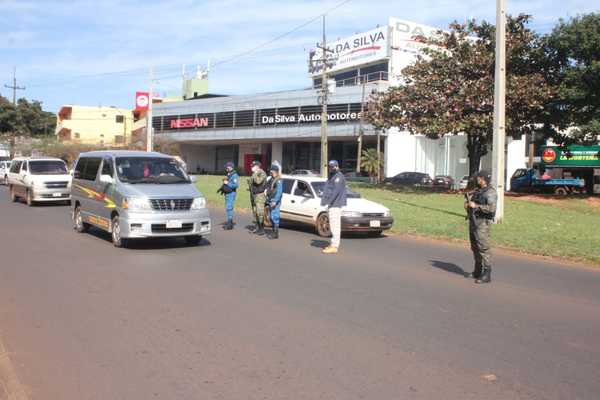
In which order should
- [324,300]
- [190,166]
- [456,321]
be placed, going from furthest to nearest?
[190,166] < [324,300] < [456,321]

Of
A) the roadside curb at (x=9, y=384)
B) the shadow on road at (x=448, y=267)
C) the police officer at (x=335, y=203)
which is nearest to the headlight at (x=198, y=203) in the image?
the police officer at (x=335, y=203)

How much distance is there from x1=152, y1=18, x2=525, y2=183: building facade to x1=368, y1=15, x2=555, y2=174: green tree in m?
16.6

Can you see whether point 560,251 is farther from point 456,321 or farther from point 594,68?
point 594,68

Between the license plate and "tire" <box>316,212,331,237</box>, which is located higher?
the license plate

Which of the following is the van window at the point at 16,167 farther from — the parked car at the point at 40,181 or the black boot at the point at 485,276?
the black boot at the point at 485,276

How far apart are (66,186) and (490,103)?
17499 millimetres

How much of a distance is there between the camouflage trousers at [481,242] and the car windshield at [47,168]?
1832 cm

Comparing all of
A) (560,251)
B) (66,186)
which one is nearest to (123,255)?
(560,251)

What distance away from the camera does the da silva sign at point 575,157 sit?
109 ft

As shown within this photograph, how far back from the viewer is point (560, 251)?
12.0m

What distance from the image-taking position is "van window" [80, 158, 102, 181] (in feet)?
42.3

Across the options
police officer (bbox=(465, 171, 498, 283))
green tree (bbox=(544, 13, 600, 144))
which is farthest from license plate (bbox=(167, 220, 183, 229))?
green tree (bbox=(544, 13, 600, 144))

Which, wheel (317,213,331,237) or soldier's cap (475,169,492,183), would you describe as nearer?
soldier's cap (475,169,492,183)

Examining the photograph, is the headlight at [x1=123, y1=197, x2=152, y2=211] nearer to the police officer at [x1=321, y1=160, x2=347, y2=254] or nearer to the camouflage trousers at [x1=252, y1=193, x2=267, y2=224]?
the police officer at [x1=321, y1=160, x2=347, y2=254]
